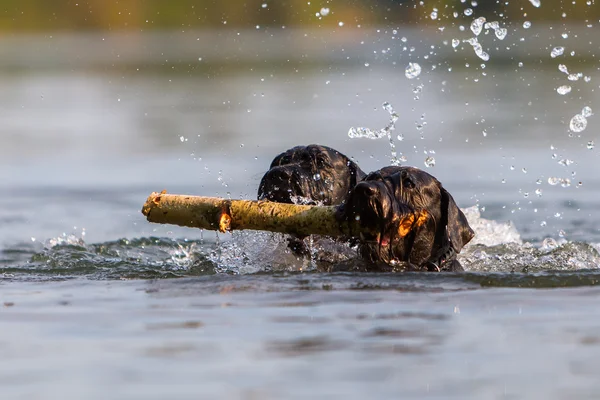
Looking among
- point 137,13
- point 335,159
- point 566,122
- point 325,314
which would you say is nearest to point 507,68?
point 566,122

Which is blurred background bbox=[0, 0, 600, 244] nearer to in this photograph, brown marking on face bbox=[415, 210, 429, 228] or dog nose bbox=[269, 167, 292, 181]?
dog nose bbox=[269, 167, 292, 181]

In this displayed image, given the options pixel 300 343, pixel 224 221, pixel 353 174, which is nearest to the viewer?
pixel 300 343

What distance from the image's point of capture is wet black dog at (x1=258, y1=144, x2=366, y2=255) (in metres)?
8.05

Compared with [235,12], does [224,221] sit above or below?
below

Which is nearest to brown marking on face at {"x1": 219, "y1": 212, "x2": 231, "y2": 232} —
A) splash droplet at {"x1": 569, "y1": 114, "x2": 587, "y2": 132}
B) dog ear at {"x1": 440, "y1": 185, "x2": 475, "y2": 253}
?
dog ear at {"x1": 440, "y1": 185, "x2": 475, "y2": 253}

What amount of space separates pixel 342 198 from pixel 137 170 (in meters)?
6.63

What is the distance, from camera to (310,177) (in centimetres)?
828

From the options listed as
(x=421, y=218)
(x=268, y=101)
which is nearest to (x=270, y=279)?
(x=421, y=218)

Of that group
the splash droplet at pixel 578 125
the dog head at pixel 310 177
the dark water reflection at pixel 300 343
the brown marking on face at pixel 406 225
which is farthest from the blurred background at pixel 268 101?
the dark water reflection at pixel 300 343

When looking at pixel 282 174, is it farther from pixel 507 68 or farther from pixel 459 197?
pixel 507 68

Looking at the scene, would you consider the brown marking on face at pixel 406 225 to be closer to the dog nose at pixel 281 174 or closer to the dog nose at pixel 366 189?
the dog nose at pixel 366 189

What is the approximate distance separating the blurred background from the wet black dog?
478 mm

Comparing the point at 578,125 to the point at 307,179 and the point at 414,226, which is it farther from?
the point at 414,226

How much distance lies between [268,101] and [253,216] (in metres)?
16.3
